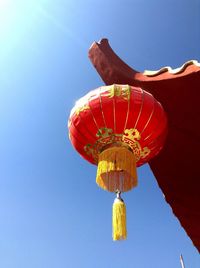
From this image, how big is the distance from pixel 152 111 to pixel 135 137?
268 millimetres

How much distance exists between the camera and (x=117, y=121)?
3.00 meters

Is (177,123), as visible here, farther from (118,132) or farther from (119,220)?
(119,220)

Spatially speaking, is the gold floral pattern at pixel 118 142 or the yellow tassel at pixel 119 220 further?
the gold floral pattern at pixel 118 142

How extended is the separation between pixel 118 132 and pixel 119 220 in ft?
2.42

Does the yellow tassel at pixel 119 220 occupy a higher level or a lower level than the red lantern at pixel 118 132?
lower

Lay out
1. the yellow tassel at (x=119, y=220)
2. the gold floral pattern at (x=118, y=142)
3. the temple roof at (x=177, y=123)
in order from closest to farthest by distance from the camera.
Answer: the yellow tassel at (x=119, y=220) → the gold floral pattern at (x=118, y=142) → the temple roof at (x=177, y=123)

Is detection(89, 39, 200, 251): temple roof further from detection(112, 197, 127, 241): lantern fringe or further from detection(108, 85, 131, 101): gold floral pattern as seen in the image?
detection(112, 197, 127, 241): lantern fringe

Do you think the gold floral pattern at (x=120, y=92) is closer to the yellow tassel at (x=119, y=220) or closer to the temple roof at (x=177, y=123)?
the temple roof at (x=177, y=123)

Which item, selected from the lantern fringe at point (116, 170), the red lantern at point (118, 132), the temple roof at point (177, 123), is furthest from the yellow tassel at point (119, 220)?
the temple roof at point (177, 123)

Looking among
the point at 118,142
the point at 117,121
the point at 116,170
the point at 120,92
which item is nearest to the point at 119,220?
the point at 116,170

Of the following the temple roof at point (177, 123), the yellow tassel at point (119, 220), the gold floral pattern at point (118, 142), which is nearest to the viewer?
the yellow tassel at point (119, 220)

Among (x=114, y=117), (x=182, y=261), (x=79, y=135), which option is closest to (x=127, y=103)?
(x=114, y=117)

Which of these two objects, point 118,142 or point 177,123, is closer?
point 118,142

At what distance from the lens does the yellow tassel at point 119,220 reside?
294 cm
